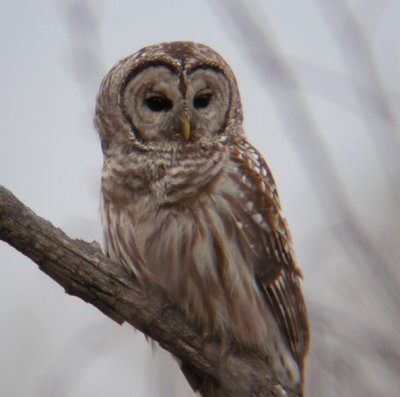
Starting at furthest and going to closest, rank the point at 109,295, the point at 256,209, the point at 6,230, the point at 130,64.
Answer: the point at 130,64, the point at 256,209, the point at 109,295, the point at 6,230

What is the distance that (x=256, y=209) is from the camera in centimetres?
454

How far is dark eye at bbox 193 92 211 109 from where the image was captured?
15.7ft

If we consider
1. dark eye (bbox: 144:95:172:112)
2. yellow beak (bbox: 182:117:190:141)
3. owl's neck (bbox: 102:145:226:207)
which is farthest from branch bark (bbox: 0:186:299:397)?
dark eye (bbox: 144:95:172:112)

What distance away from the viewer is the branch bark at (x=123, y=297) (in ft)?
11.9

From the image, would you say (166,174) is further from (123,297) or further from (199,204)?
(123,297)

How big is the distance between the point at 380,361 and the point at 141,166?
2220 millimetres

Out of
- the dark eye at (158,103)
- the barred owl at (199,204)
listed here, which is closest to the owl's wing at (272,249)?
the barred owl at (199,204)

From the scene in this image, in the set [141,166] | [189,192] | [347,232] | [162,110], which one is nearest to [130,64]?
[162,110]

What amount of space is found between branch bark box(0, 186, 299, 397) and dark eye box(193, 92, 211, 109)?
1238 mm

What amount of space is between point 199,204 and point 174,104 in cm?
70

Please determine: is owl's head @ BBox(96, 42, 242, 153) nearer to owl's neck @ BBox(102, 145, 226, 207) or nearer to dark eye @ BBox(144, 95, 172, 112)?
dark eye @ BBox(144, 95, 172, 112)

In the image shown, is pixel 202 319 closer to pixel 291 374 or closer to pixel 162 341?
pixel 162 341

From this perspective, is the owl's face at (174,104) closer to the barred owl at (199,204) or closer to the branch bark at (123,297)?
the barred owl at (199,204)

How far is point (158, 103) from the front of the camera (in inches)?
186
